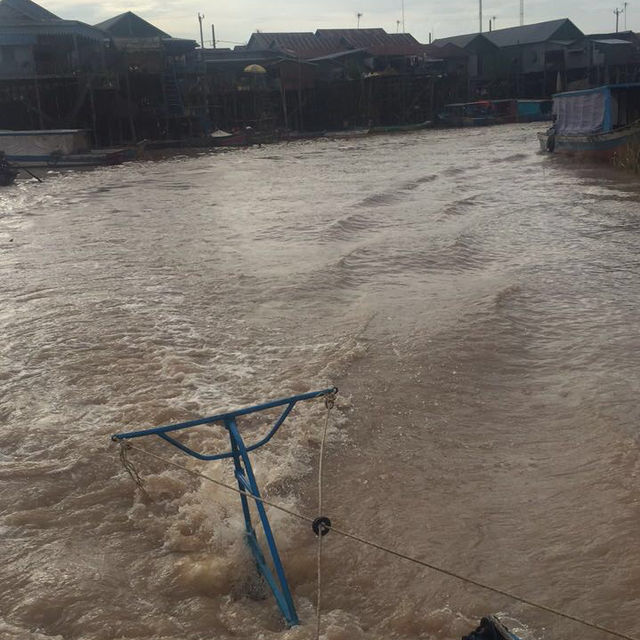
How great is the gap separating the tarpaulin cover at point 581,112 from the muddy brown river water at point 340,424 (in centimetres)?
1158

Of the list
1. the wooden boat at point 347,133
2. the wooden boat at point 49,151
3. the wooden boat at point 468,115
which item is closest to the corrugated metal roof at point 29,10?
the wooden boat at point 49,151

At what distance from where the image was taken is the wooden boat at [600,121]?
2170 centimetres

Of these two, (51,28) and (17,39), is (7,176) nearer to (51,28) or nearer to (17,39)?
(17,39)

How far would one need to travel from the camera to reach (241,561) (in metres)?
3.85

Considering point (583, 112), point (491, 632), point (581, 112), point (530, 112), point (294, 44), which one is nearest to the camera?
point (491, 632)

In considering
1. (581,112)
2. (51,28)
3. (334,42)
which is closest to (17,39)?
(51,28)

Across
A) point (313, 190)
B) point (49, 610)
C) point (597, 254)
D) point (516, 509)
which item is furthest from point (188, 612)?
point (313, 190)

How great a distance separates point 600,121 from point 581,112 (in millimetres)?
1543

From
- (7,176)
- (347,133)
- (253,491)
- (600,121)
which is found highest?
(347,133)

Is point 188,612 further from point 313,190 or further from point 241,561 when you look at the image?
point 313,190

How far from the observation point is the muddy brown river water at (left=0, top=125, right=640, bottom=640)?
12.0 ft

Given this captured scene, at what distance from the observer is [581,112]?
79.4ft

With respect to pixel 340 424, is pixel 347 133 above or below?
above

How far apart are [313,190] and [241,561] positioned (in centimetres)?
1617
